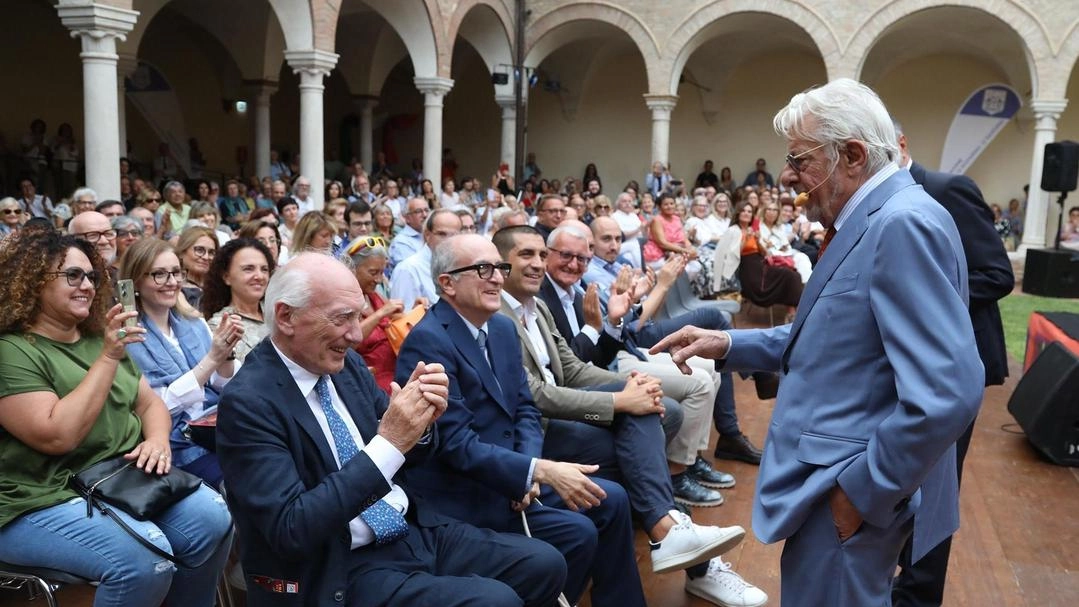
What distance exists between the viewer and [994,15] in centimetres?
1653

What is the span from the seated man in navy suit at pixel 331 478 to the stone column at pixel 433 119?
13.7m

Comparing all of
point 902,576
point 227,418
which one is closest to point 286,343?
point 227,418

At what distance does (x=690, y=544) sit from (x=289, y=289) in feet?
5.51

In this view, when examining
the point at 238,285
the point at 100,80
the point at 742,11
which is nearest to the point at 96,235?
the point at 238,285

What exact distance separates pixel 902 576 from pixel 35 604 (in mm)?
3032

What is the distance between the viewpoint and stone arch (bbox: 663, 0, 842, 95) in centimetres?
1733

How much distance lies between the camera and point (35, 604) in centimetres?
313

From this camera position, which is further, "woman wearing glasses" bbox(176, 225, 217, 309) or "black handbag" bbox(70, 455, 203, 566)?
"woman wearing glasses" bbox(176, 225, 217, 309)

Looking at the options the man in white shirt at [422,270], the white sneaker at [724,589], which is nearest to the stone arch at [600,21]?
the man in white shirt at [422,270]

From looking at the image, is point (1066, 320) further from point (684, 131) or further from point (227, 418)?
point (684, 131)

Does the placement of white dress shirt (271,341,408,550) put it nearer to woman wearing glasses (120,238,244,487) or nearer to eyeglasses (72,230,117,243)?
woman wearing glasses (120,238,244,487)

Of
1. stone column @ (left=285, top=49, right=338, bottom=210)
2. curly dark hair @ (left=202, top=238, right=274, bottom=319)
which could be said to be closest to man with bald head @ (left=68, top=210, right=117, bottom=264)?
curly dark hair @ (left=202, top=238, right=274, bottom=319)

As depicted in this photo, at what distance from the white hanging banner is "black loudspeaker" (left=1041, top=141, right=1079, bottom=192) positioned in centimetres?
1102

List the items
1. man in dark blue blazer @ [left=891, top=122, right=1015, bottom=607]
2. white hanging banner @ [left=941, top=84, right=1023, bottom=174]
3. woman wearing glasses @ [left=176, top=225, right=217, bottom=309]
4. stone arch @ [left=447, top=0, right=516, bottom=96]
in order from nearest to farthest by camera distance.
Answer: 1. man in dark blue blazer @ [left=891, top=122, right=1015, bottom=607]
2. woman wearing glasses @ [left=176, top=225, right=217, bottom=309]
3. stone arch @ [left=447, top=0, right=516, bottom=96]
4. white hanging banner @ [left=941, top=84, right=1023, bottom=174]
